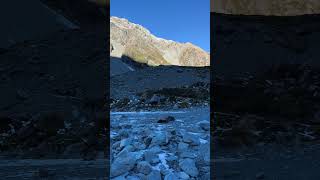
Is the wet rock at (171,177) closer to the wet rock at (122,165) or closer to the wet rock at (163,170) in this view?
the wet rock at (163,170)

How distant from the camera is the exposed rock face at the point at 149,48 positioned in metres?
35.2

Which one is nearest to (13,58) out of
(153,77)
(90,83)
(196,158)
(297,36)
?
(90,83)

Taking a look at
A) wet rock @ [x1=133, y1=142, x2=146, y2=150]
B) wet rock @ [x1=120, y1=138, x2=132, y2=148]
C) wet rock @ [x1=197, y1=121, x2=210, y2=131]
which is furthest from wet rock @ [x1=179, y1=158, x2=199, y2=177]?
wet rock @ [x1=197, y1=121, x2=210, y2=131]

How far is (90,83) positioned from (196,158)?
138cm

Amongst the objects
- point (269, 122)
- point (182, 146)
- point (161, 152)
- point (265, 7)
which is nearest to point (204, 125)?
point (182, 146)

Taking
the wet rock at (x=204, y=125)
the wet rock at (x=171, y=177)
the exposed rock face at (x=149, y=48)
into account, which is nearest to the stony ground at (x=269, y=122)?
the wet rock at (x=171, y=177)

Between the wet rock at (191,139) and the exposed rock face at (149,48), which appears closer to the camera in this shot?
the wet rock at (191,139)

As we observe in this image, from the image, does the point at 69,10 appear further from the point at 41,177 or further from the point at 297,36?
the point at 297,36

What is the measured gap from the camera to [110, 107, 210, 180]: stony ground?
387 cm

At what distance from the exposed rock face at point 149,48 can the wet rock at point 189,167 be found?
28.4m

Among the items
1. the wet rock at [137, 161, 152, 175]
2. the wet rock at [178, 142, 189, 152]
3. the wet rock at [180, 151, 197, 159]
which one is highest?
Answer: the wet rock at [178, 142, 189, 152]

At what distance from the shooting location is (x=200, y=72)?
548 inches

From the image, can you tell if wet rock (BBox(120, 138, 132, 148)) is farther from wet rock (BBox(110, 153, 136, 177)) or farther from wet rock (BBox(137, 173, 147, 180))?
wet rock (BBox(137, 173, 147, 180))

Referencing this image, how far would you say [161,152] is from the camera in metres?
4.36
